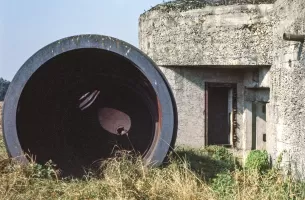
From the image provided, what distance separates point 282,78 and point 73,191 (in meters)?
3.26

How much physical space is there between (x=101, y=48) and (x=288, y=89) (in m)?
2.69

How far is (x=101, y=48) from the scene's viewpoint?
4.22 meters

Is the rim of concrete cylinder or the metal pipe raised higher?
the metal pipe

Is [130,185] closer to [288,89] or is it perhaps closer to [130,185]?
[130,185]

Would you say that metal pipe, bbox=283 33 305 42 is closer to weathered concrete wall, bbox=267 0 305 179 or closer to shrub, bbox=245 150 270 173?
weathered concrete wall, bbox=267 0 305 179

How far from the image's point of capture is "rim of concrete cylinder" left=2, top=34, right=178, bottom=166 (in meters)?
4.16

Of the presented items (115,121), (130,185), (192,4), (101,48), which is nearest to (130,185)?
(130,185)

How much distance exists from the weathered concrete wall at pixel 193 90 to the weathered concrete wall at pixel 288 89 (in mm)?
1844

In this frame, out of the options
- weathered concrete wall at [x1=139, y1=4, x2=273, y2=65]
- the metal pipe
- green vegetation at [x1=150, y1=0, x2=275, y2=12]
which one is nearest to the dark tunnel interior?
the metal pipe

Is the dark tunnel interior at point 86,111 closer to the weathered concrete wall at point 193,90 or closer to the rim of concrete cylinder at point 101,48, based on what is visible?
the rim of concrete cylinder at point 101,48

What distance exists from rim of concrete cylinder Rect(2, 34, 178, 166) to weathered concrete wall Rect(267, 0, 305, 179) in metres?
1.81

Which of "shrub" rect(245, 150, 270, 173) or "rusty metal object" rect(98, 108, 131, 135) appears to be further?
"shrub" rect(245, 150, 270, 173)

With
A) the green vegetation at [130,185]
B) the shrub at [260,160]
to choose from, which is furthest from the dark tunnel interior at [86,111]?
the shrub at [260,160]

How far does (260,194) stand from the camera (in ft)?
13.6
